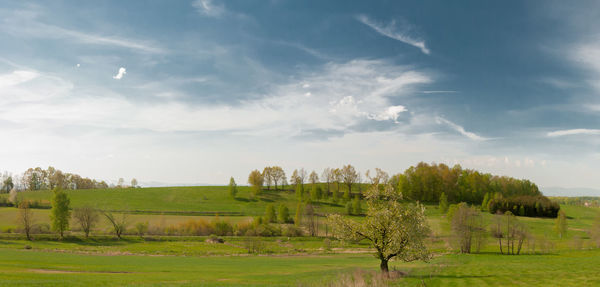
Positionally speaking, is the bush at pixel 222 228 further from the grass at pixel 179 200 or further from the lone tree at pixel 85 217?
the lone tree at pixel 85 217

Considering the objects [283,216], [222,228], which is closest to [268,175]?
[283,216]

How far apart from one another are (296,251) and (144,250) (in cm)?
3099

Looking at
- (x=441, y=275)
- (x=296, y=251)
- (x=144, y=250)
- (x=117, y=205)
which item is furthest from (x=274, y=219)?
(x=441, y=275)

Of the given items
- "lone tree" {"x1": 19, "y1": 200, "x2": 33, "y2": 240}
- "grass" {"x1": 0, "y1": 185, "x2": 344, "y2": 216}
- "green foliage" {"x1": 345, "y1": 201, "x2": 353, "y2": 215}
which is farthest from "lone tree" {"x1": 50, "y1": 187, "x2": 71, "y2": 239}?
"green foliage" {"x1": 345, "y1": 201, "x2": 353, "y2": 215}

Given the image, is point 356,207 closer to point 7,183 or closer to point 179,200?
point 179,200

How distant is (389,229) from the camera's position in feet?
107

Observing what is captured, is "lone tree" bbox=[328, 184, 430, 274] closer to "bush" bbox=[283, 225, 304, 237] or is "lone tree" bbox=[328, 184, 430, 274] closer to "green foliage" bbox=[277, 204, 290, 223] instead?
"bush" bbox=[283, 225, 304, 237]

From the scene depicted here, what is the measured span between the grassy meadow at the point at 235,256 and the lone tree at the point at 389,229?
2.44 metres

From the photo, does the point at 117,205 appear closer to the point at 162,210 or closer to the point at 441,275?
the point at 162,210

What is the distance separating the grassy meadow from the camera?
30625mm

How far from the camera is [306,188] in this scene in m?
186

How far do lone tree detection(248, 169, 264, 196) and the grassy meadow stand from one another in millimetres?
5404

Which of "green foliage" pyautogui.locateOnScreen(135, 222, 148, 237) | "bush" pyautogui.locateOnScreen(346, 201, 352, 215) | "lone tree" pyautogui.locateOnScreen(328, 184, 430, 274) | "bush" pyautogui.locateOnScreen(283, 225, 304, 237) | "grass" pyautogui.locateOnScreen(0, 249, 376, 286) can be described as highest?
"lone tree" pyautogui.locateOnScreen(328, 184, 430, 274)

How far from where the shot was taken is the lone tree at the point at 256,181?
557 ft
